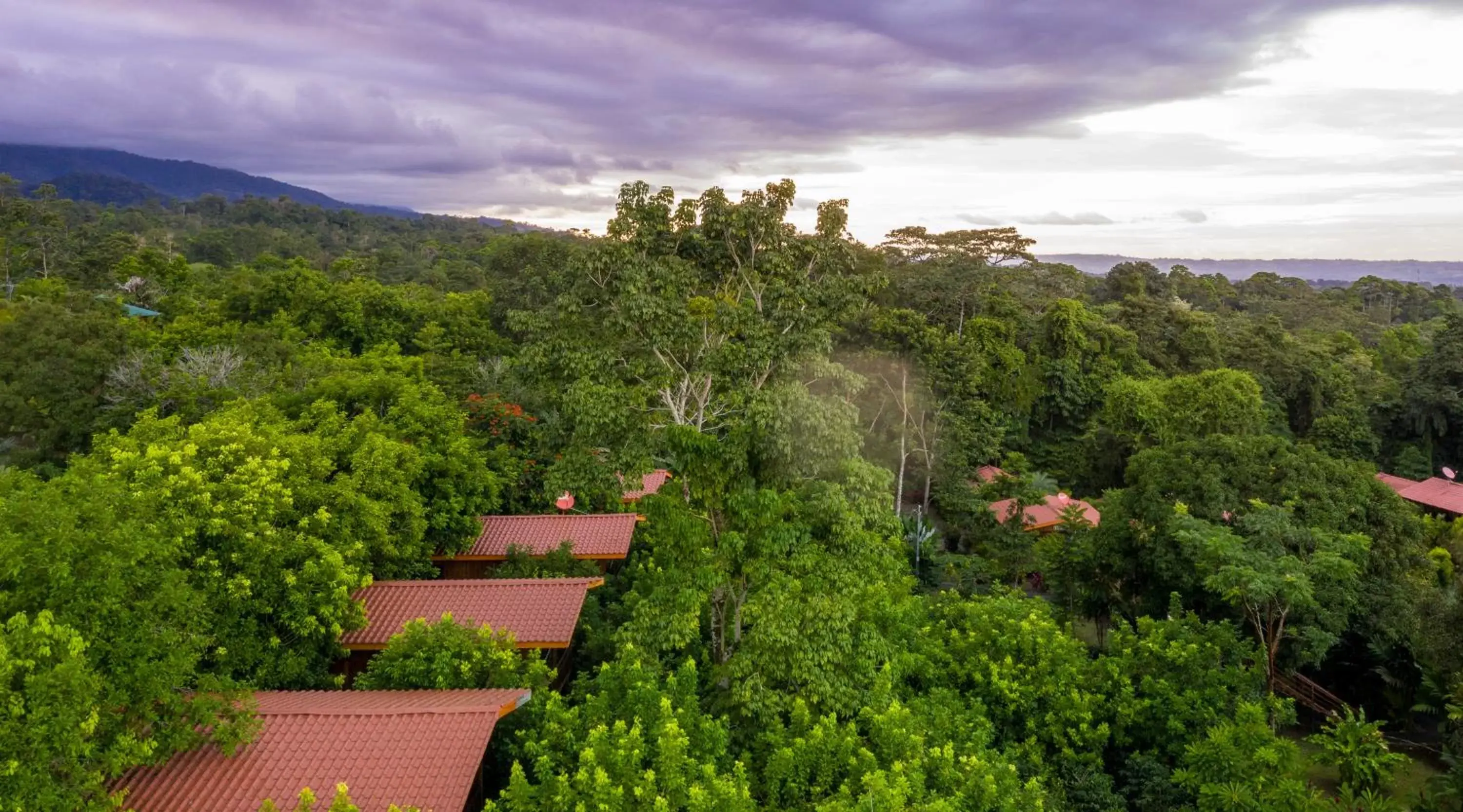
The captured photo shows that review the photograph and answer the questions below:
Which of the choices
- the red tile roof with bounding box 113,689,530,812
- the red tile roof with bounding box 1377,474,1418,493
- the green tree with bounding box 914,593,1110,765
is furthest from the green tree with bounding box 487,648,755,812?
the red tile roof with bounding box 1377,474,1418,493

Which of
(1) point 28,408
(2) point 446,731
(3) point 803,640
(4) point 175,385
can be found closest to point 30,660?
(2) point 446,731

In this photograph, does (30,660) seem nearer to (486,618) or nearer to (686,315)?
(486,618)

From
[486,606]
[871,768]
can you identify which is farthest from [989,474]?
[871,768]

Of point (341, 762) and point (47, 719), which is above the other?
point (47, 719)

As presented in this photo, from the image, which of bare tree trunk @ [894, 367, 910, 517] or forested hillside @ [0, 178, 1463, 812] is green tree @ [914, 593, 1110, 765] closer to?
forested hillside @ [0, 178, 1463, 812]

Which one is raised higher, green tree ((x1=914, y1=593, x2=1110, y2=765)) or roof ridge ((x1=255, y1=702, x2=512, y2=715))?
roof ridge ((x1=255, y1=702, x2=512, y2=715))

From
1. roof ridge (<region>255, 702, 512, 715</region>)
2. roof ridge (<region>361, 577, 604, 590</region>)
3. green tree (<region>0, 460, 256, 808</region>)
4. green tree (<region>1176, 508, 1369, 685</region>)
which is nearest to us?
green tree (<region>0, 460, 256, 808</region>)

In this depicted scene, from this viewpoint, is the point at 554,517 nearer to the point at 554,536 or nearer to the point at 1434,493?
the point at 554,536
